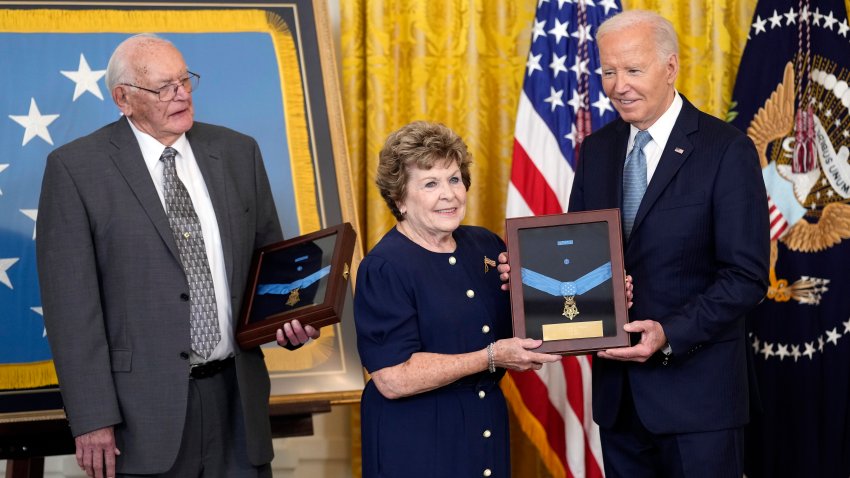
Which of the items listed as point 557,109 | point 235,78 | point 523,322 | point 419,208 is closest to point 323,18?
point 235,78

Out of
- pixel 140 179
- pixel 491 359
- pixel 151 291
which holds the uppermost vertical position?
pixel 140 179

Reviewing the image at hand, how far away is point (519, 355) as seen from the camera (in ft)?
8.31

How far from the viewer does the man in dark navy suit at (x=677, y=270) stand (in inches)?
106

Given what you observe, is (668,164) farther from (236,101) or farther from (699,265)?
(236,101)

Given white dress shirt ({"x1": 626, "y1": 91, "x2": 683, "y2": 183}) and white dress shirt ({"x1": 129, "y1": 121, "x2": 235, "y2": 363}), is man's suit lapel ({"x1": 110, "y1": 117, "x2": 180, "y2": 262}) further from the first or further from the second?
white dress shirt ({"x1": 626, "y1": 91, "x2": 683, "y2": 183})

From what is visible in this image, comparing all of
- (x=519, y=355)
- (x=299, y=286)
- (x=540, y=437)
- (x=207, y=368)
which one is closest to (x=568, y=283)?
(x=519, y=355)

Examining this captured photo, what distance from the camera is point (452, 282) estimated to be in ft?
8.85

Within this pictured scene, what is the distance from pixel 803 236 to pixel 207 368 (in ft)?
8.57

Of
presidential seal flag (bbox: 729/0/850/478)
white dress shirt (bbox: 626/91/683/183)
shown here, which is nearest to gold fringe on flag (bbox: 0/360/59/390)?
white dress shirt (bbox: 626/91/683/183)

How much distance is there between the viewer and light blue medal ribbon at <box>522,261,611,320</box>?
2.62m

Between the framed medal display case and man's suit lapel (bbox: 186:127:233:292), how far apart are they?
0.87m

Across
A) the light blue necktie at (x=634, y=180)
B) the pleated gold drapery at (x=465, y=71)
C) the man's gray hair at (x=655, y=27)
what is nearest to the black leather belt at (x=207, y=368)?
the light blue necktie at (x=634, y=180)

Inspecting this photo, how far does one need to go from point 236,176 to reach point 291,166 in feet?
3.07

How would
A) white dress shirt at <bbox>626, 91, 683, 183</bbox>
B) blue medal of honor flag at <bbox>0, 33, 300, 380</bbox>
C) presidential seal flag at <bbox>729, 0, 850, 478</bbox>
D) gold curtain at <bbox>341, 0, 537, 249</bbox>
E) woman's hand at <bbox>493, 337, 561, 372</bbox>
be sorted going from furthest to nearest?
gold curtain at <bbox>341, 0, 537, 249</bbox> → presidential seal flag at <bbox>729, 0, 850, 478</bbox> → blue medal of honor flag at <bbox>0, 33, 300, 380</bbox> → white dress shirt at <bbox>626, 91, 683, 183</bbox> → woman's hand at <bbox>493, 337, 561, 372</bbox>
